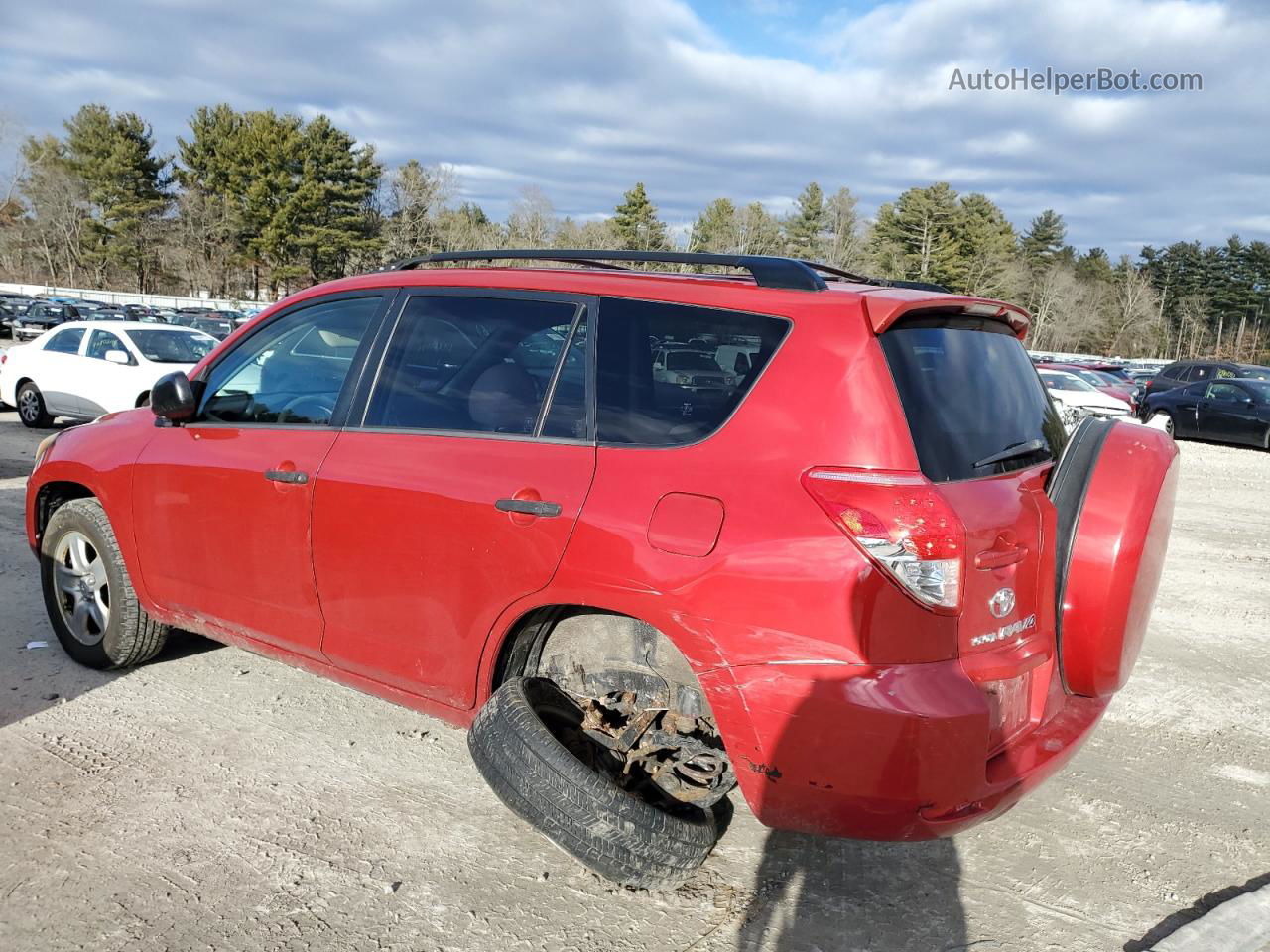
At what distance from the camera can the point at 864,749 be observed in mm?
2262

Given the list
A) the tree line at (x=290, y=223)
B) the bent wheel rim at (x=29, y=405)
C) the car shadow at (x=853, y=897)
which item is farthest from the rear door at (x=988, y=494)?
the tree line at (x=290, y=223)

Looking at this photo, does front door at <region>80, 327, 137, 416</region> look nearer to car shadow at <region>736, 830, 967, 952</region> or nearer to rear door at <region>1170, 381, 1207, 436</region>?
car shadow at <region>736, 830, 967, 952</region>

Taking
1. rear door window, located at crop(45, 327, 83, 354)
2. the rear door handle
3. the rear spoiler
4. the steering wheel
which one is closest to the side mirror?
the steering wheel

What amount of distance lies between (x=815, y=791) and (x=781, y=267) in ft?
4.81

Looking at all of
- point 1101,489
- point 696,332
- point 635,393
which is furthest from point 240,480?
point 1101,489

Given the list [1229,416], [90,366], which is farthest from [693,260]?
[1229,416]

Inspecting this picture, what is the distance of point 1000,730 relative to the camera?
2.50 metres

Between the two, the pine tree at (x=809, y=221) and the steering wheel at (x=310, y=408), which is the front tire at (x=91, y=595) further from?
the pine tree at (x=809, y=221)

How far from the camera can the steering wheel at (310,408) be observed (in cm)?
340

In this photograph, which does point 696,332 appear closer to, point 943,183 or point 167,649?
point 167,649

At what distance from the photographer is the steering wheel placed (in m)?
3.40

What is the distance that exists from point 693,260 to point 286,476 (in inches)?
65.1

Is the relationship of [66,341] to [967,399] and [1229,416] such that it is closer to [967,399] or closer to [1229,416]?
[967,399]

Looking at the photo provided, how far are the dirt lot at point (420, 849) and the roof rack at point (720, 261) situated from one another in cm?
187
